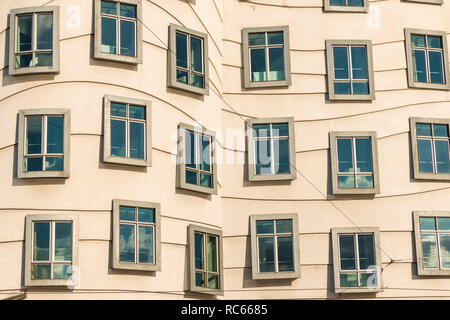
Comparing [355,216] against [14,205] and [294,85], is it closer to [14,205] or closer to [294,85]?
[294,85]

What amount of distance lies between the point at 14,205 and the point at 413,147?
1223cm

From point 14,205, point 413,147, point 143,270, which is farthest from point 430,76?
point 14,205

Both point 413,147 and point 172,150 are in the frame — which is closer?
point 172,150

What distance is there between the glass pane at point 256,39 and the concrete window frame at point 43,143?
24.6ft

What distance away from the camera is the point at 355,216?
31078mm

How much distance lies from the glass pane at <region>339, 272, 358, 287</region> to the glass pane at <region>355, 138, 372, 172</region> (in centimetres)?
325

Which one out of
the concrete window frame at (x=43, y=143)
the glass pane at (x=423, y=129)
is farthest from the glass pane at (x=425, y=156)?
the concrete window frame at (x=43, y=143)

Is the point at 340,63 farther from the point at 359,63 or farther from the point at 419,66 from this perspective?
the point at 419,66

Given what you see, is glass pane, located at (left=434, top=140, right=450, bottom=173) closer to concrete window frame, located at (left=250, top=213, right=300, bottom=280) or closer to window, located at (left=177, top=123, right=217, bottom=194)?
concrete window frame, located at (left=250, top=213, right=300, bottom=280)

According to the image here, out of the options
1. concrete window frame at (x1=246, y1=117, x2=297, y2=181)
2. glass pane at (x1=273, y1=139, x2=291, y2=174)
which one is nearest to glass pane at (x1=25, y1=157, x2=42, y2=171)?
concrete window frame at (x1=246, y1=117, x2=297, y2=181)

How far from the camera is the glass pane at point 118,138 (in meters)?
28.2

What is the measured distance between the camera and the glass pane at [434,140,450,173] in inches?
1254
